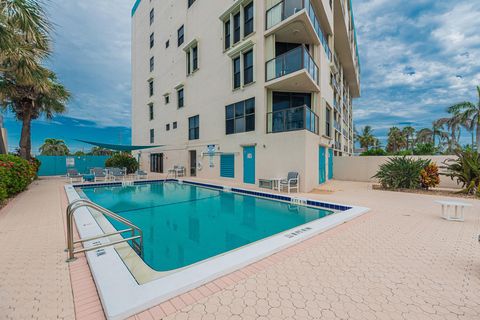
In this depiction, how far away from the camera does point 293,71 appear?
1117 centimetres

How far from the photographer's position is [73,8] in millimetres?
6742

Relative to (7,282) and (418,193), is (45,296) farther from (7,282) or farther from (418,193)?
(418,193)

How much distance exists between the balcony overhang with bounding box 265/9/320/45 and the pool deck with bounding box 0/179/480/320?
1111 cm

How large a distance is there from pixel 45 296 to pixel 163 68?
24.6 metres

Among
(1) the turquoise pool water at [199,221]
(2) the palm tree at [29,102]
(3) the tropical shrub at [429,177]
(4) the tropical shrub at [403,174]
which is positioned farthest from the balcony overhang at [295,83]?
(2) the palm tree at [29,102]

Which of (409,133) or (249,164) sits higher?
(409,133)

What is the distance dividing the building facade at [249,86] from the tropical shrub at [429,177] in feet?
Result: 17.3

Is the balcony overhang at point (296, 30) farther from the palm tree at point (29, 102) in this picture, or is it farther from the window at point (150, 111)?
the window at point (150, 111)

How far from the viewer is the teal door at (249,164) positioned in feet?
44.6

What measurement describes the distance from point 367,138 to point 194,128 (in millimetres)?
50023

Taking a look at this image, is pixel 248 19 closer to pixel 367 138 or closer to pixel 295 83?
pixel 295 83

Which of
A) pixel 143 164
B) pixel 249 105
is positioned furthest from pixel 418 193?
pixel 143 164

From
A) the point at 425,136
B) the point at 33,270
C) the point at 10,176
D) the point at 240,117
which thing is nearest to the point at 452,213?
the point at 33,270

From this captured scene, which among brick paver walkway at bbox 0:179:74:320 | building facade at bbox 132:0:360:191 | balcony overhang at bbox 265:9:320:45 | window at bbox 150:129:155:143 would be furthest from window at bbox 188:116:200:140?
brick paver walkway at bbox 0:179:74:320
